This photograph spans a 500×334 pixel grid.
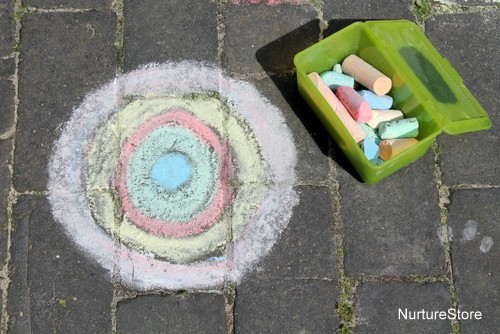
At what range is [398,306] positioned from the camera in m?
3.31

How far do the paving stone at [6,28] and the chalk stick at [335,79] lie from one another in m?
1.80

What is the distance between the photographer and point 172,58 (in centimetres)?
367

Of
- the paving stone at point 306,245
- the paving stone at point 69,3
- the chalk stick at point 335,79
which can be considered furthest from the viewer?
the paving stone at point 69,3

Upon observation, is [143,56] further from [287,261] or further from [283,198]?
[287,261]

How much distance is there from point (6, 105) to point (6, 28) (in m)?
0.48

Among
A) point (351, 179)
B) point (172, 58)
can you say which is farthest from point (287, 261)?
point (172, 58)

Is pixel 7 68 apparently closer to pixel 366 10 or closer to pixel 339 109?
pixel 339 109

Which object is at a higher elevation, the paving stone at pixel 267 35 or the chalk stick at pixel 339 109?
the paving stone at pixel 267 35

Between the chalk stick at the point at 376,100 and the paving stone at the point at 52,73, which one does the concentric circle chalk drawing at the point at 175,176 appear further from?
the chalk stick at the point at 376,100

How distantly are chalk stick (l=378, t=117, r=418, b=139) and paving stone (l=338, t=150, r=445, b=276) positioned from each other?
26 centimetres

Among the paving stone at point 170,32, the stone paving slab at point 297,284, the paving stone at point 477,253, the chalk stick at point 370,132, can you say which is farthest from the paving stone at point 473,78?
the paving stone at point 170,32

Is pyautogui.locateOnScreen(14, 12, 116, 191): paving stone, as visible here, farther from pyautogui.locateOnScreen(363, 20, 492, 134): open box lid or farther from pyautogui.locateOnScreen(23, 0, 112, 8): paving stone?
pyautogui.locateOnScreen(363, 20, 492, 134): open box lid

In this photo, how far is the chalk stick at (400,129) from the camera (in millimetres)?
3291

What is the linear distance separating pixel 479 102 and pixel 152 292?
6.89 ft
